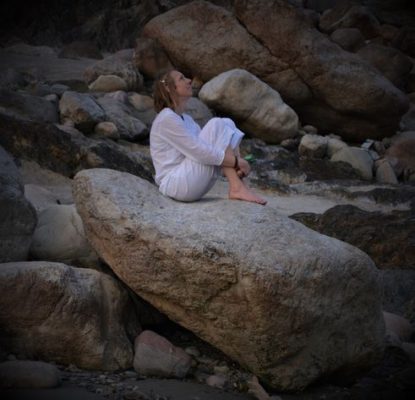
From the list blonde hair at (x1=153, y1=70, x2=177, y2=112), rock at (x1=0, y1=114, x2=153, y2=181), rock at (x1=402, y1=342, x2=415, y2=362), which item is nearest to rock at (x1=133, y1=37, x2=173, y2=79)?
rock at (x1=0, y1=114, x2=153, y2=181)

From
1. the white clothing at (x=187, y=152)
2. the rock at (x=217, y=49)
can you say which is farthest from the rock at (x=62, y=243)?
the rock at (x=217, y=49)

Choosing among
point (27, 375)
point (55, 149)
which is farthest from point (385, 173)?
point (27, 375)

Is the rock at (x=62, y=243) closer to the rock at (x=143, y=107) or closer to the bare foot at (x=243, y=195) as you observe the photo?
the bare foot at (x=243, y=195)

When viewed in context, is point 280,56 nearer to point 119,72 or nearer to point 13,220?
point 119,72

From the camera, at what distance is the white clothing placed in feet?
13.4

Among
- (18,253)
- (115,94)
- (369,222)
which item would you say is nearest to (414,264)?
(369,222)

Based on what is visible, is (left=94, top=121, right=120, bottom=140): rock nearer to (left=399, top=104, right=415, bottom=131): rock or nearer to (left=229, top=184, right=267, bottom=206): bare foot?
(left=229, top=184, right=267, bottom=206): bare foot

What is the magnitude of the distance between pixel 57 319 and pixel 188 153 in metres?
1.35

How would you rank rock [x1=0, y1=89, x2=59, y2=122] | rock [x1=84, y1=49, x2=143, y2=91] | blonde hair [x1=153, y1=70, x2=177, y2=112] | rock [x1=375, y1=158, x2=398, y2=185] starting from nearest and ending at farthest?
blonde hair [x1=153, y1=70, x2=177, y2=112], rock [x1=0, y1=89, x2=59, y2=122], rock [x1=375, y1=158, x2=398, y2=185], rock [x1=84, y1=49, x2=143, y2=91]

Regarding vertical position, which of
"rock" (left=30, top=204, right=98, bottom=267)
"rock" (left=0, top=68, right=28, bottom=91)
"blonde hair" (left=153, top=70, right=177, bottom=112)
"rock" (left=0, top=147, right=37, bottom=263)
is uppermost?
"blonde hair" (left=153, top=70, right=177, bottom=112)

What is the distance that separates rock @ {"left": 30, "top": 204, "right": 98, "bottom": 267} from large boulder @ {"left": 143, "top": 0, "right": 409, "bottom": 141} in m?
8.09

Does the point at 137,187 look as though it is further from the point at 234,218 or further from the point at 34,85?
the point at 34,85

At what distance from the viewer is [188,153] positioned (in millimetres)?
4156

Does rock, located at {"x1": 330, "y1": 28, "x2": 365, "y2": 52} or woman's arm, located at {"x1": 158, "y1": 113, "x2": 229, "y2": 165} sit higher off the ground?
woman's arm, located at {"x1": 158, "y1": 113, "x2": 229, "y2": 165}
